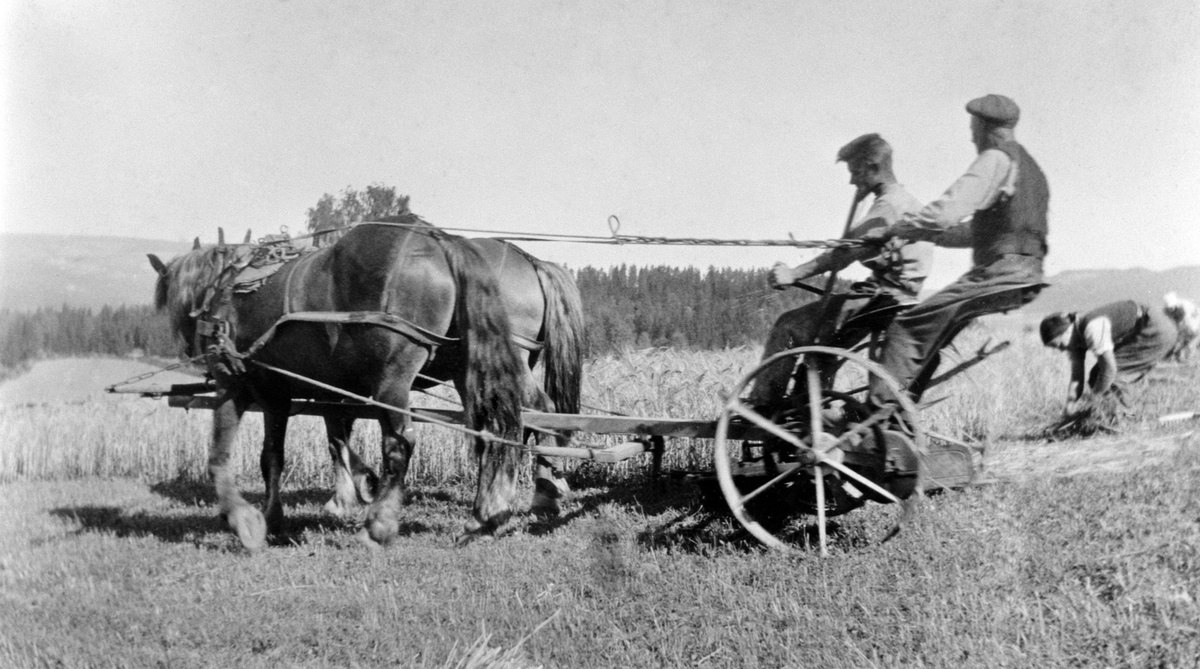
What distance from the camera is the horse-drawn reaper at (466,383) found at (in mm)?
4461

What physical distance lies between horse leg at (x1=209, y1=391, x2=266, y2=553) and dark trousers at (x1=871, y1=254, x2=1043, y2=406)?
4090 millimetres

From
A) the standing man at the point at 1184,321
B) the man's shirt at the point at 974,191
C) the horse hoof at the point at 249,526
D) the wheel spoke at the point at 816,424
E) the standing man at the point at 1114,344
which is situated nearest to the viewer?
the man's shirt at the point at 974,191

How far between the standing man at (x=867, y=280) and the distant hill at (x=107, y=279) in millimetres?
654

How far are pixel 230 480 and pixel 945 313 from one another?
186 inches

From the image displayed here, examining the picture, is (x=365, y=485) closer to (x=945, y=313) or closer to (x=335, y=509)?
(x=335, y=509)

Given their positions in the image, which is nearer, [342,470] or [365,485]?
[365,485]

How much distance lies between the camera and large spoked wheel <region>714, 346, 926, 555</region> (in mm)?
4242

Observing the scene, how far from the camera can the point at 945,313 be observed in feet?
13.3

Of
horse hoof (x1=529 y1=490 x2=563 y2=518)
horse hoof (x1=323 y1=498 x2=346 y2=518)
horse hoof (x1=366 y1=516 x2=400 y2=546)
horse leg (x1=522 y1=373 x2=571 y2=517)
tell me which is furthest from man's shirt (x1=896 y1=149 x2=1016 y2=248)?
horse hoof (x1=323 y1=498 x2=346 y2=518)

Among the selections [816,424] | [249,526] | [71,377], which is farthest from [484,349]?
[71,377]

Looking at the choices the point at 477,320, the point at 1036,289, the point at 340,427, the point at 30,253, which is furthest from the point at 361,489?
the point at 1036,289

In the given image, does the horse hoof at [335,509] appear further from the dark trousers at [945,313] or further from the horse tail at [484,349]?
the dark trousers at [945,313]

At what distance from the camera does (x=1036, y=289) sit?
3904 millimetres

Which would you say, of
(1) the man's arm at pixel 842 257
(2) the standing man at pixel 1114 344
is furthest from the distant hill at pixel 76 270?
(2) the standing man at pixel 1114 344
